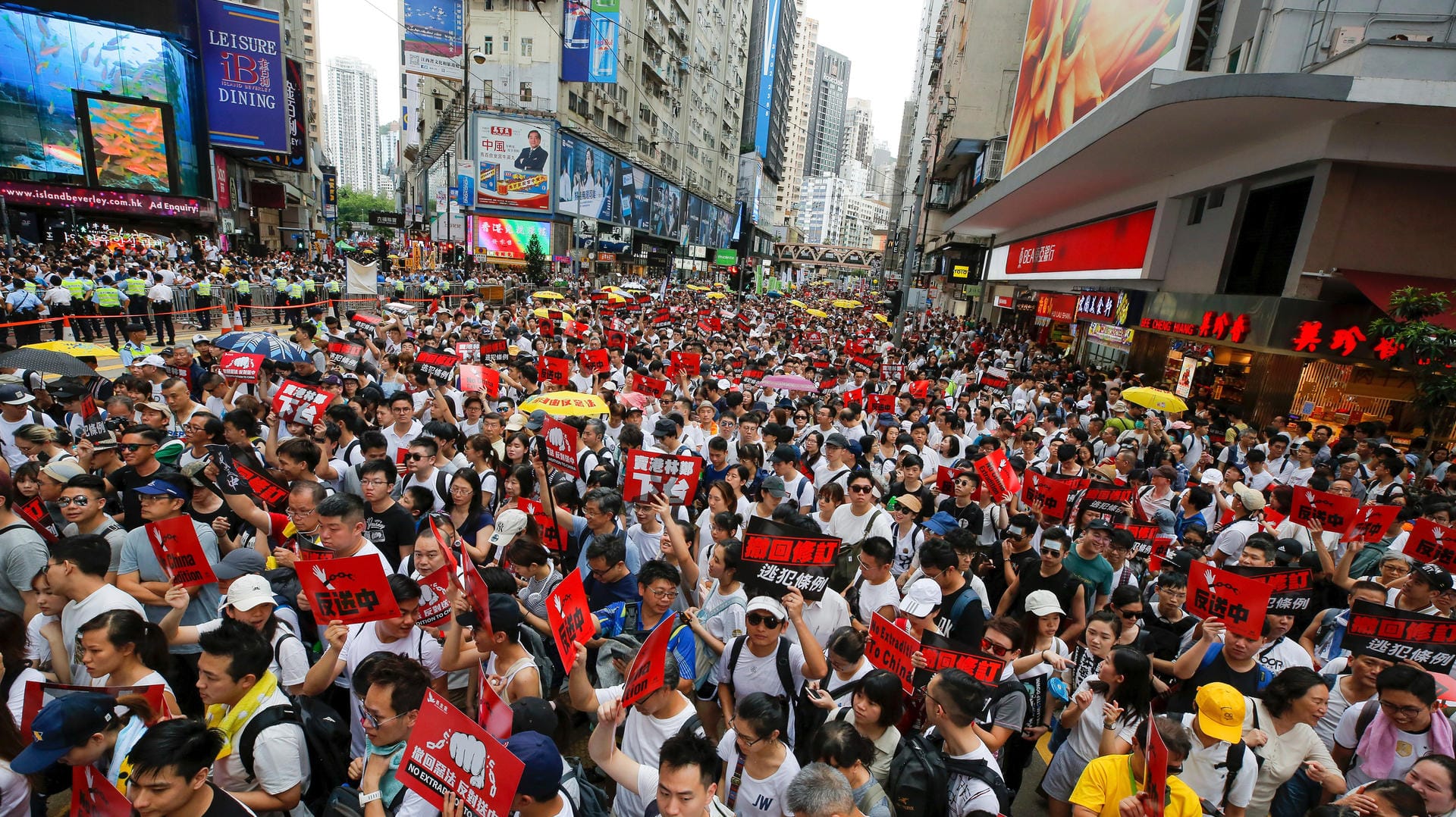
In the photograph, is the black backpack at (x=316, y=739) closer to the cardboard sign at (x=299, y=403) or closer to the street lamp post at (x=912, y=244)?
the cardboard sign at (x=299, y=403)

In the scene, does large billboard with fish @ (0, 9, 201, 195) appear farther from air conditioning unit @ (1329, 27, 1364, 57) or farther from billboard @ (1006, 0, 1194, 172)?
air conditioning unit @ (1329, 27, 1364, 57)

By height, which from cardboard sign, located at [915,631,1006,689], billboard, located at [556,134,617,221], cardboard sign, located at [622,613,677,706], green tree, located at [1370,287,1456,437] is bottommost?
cardboard sign, located at [915,631,1006,689]

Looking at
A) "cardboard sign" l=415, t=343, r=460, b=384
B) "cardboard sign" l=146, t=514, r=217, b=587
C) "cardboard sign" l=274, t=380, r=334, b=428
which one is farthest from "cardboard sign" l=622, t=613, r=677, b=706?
"cardboard sign" l=415, t=343, r=460, b=384

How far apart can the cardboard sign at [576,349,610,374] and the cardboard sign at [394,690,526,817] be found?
9.06m

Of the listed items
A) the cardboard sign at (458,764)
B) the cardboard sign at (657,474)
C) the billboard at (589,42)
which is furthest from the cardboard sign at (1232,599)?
the billboard at (589,42)

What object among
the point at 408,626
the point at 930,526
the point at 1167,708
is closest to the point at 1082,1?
the point at 930,526

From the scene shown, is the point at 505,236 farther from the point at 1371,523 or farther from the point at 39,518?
the point at 1371,523

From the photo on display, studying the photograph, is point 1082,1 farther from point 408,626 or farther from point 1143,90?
point 408,626

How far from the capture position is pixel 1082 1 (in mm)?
20031

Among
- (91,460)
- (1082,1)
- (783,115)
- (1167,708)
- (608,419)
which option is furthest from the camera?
(783,115)

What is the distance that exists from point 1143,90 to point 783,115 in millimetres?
142340

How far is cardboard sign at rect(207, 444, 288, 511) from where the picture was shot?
5.04m

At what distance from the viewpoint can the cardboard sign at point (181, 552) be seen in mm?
3852

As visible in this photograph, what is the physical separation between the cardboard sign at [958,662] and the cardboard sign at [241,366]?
25.0ft
